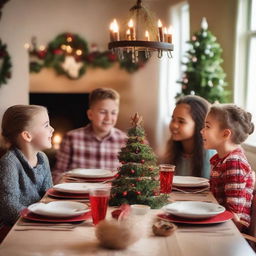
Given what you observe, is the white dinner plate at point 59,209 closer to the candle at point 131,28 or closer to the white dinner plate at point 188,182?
the white dinner plate at point 188,182

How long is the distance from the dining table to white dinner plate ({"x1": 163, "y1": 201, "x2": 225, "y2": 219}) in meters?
0.04

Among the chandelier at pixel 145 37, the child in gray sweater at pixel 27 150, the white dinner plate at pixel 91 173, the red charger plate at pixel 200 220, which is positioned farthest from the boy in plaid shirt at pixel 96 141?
the red charger plate at pixel 200 220

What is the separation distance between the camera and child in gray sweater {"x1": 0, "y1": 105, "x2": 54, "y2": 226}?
7.86 ft

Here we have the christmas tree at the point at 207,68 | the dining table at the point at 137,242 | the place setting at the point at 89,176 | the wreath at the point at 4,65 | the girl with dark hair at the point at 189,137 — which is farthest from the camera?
the wreath at the point at 4,65

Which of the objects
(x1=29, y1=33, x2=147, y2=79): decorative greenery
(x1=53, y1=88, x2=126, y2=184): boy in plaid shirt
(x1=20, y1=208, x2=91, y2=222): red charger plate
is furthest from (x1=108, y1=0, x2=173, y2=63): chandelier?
(x1=29, y1=33, x2=147, y2=79): decorative greenery

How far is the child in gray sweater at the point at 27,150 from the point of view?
2.39 metres

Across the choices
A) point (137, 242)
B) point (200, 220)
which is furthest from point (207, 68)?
point (137, 242)

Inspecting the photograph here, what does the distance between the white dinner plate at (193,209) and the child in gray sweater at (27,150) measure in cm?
81

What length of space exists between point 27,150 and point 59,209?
0.72m

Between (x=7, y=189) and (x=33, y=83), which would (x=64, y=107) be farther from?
(x=7, y=189)

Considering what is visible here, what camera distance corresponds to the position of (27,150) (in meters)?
2.53

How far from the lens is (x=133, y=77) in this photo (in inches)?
295

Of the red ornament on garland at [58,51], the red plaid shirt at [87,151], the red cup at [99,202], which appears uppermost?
the red ornament on garland at [58,51]

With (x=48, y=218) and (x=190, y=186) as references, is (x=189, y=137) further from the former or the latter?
(x=48, y=218)
